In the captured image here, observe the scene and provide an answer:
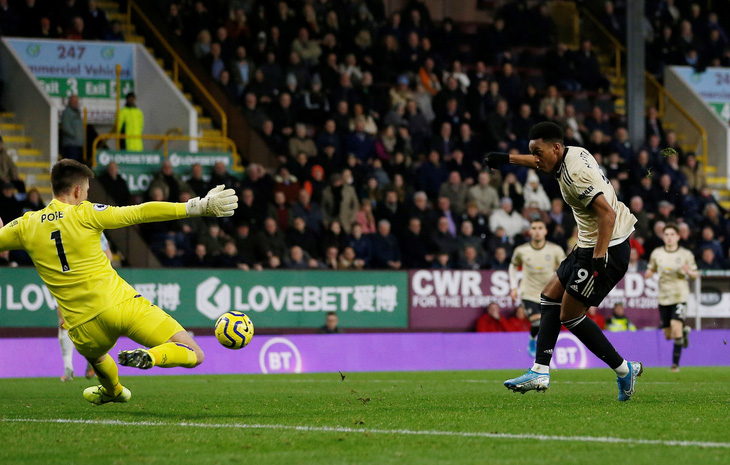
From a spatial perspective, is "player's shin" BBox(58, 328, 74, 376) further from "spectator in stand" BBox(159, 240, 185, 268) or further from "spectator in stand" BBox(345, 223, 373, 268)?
"spectator in stand" BBox(345, 223, 373, 268)

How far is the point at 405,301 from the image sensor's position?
67.4ft

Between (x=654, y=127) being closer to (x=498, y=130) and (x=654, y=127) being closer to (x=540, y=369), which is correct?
(x=498, y=130)

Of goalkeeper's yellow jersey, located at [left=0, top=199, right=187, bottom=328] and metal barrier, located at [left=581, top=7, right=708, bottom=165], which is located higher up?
metal barrier, located at [left=581, top=7, right=708, bottom=165]

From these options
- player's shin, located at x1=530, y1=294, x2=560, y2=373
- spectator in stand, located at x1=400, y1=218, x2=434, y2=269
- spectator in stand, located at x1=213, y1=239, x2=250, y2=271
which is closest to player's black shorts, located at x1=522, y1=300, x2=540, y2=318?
spectator in stand, located at x1=400, y1=218, x2=434, y2=269

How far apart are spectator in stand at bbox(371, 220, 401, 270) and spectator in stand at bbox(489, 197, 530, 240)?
238 centimetres

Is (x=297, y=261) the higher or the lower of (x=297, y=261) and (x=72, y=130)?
the lower

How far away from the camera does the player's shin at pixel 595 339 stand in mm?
9398

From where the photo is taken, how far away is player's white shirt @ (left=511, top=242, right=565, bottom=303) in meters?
17.4

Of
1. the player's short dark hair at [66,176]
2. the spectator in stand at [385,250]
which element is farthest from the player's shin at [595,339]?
the spectator in stand at [385,250]

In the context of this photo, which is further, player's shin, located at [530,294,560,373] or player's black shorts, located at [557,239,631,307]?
player's shin, located at [530,294,560,373]

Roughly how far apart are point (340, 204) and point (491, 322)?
3605 mm

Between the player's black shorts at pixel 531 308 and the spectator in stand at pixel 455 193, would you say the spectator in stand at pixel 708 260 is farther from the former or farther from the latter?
the player's black shorts at pixel 531 308

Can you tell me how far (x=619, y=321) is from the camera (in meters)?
21.6

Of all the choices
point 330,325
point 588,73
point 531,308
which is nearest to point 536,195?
point 588,73
